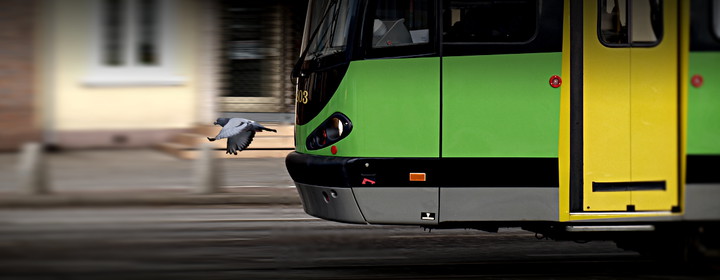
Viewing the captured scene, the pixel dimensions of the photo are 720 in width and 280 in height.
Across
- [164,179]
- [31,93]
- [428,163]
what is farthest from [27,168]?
[428,163]

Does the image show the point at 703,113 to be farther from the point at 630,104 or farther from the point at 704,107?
the point at 630,104

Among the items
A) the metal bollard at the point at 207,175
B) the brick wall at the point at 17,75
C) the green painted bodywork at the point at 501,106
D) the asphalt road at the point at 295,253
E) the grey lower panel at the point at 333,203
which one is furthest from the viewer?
the brick wall at the point at 17,75

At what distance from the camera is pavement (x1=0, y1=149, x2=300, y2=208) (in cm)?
1176

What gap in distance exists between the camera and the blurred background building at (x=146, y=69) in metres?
17.4

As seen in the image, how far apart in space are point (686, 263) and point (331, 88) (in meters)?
3.00

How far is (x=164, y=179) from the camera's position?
13789 mm

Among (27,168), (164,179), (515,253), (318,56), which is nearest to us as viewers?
(318,56)

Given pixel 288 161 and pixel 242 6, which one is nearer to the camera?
pixel 288 161

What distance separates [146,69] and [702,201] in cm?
1297

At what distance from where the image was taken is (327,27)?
7016mm

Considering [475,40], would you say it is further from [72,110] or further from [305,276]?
[72,110]

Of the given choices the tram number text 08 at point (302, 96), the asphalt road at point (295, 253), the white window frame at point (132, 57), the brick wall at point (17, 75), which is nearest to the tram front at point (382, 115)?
the tram number text 08 at point (302, 96)

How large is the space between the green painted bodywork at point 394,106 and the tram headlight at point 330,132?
67 millimetres

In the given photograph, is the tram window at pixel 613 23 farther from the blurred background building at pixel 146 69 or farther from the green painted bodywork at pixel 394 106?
the blurred background building at pixel 146 69
